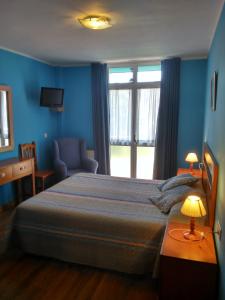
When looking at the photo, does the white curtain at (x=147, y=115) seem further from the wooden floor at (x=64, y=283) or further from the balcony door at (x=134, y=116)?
the wooden floor at (x=64, y=283)

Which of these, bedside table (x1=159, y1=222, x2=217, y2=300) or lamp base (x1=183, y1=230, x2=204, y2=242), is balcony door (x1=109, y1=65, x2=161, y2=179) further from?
bedside table (x1=159, y1=222, x2=217, y2=300)

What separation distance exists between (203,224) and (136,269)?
0.76 metres

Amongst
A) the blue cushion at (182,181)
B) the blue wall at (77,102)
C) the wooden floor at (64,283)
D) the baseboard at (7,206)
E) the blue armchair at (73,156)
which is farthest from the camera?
the blue wall at (77,102)

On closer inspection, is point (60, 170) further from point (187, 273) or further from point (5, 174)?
point (187, 273)

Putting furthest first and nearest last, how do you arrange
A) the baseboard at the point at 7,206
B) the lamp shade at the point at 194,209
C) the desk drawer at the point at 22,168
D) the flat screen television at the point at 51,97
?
the flat screen television at the point at 51,97 < the baseboard at the point at 7,206 < the desk drawer at the point at 22,168 < the lamp shade at the point at 194,209

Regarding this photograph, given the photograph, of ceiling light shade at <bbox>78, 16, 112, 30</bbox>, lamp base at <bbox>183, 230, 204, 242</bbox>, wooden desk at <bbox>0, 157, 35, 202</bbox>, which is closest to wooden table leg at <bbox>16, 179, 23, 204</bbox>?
wooden desk at <bbox>0, 157, 35, 202</bbox>

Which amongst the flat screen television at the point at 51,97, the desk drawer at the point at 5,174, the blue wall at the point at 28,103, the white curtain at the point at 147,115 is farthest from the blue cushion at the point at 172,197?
the flat screen television at the point at 51,97

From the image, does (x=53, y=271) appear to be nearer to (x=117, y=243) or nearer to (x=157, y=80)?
(x=117, y=243)

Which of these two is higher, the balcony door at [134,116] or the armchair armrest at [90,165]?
the balcony door at [134,116]

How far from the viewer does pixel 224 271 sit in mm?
1433

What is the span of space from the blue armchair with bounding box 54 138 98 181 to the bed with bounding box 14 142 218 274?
5.95 ft

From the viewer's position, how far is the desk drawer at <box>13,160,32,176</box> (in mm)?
3616

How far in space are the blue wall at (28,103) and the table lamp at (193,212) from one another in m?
3.07

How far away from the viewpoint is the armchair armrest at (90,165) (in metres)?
4.68
